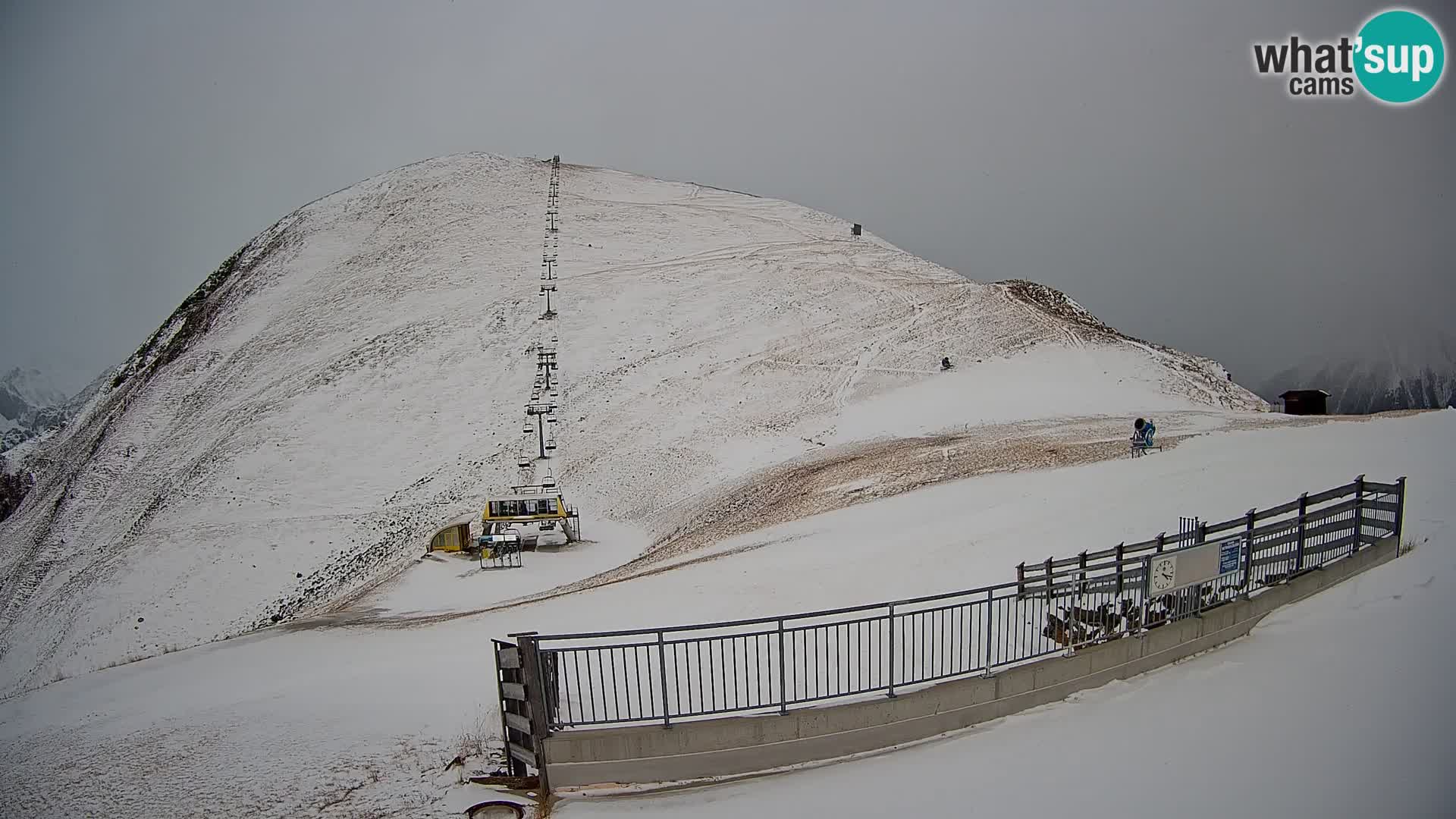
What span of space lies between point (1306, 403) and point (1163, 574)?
103 feet

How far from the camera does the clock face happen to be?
9.45 metres

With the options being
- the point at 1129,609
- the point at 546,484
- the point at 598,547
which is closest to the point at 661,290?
the point at 546,484

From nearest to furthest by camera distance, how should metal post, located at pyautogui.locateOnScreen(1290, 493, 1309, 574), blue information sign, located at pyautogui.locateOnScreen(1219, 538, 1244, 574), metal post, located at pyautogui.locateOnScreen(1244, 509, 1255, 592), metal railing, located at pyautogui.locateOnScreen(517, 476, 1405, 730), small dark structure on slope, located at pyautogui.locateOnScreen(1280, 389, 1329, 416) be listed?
metal railing, located at pyautogui.locateOnScreen(517, 476, 1405, 730) < blue information sign, located at pyautogui.locateOnScreen(1219, 538, 1244, 574) < metal post, located at pyautogui.locateOnScreen(1244, 509, 1255, 592) < metal post, located at pyautogui.locateOnScreen(1290, 493, 1309, 574) < small dark structure on slope, located at pyautogui.locateOnScreen(1280, 389, 1329, 416)

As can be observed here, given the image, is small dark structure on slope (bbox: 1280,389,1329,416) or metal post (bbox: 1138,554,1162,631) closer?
metal post (bbox: 1138,554,1162,631)

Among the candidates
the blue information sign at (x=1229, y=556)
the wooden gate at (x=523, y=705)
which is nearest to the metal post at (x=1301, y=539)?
the blue information sign at (x=1229, y=556)

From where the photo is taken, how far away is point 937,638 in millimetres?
11547

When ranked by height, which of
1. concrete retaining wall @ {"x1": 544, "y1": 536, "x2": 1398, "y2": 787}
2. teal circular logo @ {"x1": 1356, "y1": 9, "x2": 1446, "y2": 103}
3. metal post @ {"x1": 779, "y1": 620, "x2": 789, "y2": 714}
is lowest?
concrete retaining wall @ {"x1": 544, "y1": 536, "x2": 1398, "y2": 787}

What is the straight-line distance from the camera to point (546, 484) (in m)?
33.6

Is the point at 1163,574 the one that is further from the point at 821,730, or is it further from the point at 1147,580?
the point at 821,730

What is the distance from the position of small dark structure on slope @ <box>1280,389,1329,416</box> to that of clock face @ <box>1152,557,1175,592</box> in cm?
3007

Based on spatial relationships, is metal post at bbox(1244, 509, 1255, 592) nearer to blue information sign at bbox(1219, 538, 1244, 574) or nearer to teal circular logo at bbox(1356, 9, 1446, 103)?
blue information sign at bbox(1219, 538, 1244, 574)

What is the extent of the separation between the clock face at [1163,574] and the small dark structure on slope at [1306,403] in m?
30.1

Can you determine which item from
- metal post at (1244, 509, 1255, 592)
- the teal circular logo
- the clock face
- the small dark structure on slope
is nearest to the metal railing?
metal post at (1244, 509, 1255, 592)

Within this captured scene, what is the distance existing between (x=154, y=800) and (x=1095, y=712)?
1002 cm
